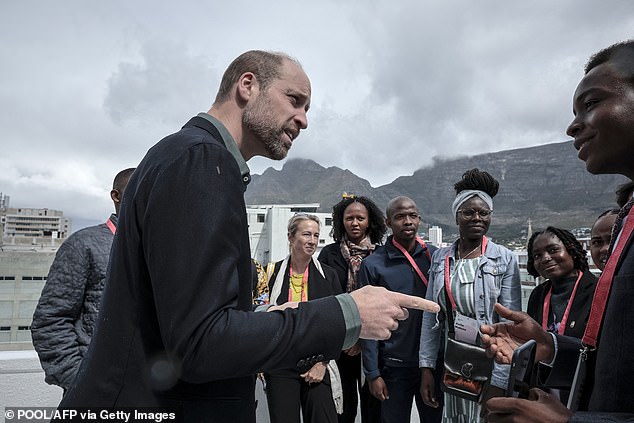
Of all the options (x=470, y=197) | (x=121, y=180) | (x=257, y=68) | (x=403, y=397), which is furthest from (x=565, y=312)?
(x=121, y=180)

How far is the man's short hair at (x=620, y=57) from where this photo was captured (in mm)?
1405

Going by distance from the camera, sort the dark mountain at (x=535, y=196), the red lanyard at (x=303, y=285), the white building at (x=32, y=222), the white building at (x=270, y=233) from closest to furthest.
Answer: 1. the red lanyard at (x=303, y=285)
2. the white building at (x=270, y=233)
3. the dark mountain at (x=535, y=196)
4. the white building at (x=32, y=222)

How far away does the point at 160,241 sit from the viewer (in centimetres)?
109

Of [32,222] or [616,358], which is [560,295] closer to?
[616,358]

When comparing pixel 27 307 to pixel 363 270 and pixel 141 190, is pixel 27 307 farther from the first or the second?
pixel 141 190

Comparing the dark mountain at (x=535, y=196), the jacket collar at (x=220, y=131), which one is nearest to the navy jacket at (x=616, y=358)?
the jacket collar at (x=220, y=131)

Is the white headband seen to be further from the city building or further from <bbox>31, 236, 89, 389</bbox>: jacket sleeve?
the city building

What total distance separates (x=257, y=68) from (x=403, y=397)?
316 cm

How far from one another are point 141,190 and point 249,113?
0.51m

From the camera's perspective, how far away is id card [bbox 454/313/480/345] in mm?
3234

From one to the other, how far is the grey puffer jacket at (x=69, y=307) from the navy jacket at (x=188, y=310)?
1.60 metres

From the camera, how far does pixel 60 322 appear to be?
8.66ft

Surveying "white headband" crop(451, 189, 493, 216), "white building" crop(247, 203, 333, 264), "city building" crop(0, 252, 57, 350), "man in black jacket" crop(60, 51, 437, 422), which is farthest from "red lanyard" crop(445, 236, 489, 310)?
"white building" crop(247, 203, 333, 264)

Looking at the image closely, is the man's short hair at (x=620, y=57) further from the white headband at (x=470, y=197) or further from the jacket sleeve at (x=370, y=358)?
the jacket sleeve at (x=370, y=358)
